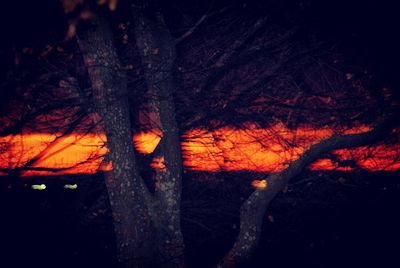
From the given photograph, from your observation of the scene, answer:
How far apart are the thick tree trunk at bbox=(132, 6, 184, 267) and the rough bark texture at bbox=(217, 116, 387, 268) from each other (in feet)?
2.91

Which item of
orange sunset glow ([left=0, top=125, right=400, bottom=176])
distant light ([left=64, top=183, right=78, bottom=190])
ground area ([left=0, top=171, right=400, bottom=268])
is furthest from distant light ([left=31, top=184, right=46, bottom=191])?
distant light ([left=64, top=183, right=78, bottom=190])

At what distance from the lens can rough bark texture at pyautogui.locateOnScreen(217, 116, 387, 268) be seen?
4.43 meters

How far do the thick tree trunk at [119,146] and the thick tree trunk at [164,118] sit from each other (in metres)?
0.27

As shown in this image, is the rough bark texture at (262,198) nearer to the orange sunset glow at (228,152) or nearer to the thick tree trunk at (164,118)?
the thick tree trunk at (164,118)

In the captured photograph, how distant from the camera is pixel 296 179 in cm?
635

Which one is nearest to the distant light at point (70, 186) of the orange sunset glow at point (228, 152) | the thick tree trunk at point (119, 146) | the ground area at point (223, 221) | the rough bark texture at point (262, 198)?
the ground area at point (223, 221)

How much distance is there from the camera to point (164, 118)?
14.5 ft

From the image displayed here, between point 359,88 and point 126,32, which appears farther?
point 359,88

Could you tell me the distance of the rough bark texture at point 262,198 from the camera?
443 cm

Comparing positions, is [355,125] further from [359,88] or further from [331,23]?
[331,23]

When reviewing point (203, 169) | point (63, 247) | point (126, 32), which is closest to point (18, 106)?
point (126, 32)

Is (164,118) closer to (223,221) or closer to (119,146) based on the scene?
(119,146)

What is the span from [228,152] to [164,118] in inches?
84.5

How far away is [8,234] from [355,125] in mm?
7251
